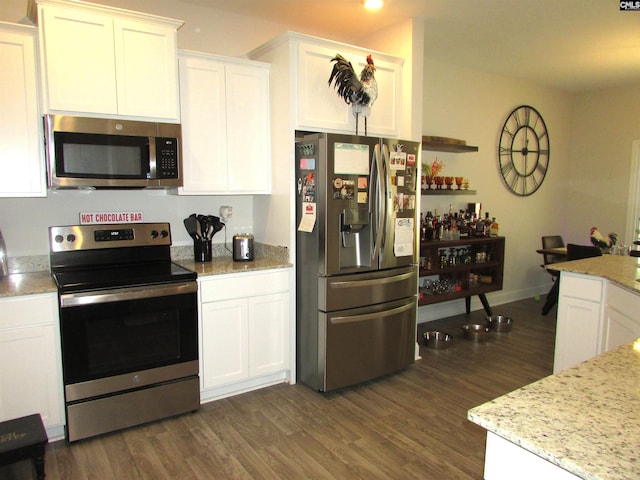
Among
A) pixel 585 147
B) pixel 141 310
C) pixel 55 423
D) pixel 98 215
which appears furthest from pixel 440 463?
pixel 585 147

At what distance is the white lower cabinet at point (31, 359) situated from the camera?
89.3 inches

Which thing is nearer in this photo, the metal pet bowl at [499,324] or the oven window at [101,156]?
the oven window at [101,156]

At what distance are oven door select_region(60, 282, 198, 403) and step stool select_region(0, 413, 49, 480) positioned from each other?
30 centimetres

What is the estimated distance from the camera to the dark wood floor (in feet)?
7.30

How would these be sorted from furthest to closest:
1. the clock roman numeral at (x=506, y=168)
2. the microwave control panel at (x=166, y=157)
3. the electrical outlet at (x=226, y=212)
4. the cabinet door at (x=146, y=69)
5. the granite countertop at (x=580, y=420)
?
the clock roman numeral at (x=506, y=168)
the electrical outlet at (x=226, y=212)
the microwave control panel at (x=166, y=157)
the cabinet door at (x=146, y=69)
the granite countertop at (x=580, y=420)

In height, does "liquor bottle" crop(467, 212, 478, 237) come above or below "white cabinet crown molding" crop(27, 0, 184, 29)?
below

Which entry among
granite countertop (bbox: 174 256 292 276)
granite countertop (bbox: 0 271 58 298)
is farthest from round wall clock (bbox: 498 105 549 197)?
granite countertop (bbox: 0 271 58 298)

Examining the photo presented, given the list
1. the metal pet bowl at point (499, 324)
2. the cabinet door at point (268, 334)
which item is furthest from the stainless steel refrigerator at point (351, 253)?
the metal pet bowl at point (499, 324)

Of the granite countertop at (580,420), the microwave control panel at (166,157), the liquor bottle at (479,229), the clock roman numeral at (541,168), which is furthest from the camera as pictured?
the clock roman numeral at (541,168)

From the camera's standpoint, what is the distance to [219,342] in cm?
289

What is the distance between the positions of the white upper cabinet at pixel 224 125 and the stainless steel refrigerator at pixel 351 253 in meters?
0.35

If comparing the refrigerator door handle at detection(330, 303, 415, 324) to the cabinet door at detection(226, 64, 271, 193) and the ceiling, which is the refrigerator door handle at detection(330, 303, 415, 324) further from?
the ceiling

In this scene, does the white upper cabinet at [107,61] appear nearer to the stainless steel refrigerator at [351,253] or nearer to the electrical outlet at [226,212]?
the electrical outlet at [226,212]

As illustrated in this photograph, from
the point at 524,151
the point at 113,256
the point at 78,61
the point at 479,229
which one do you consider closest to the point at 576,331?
the point at 479,229
